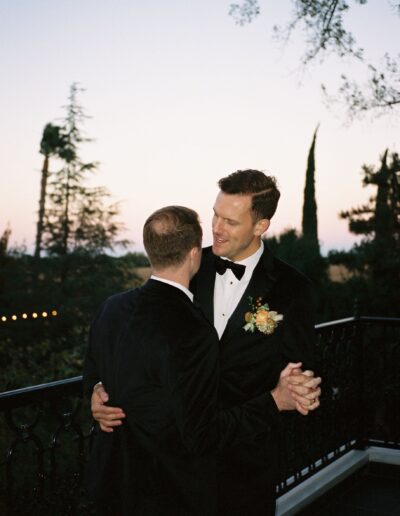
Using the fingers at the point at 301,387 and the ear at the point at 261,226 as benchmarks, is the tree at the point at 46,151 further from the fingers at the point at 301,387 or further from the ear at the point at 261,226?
the fingers at the point at 301,387

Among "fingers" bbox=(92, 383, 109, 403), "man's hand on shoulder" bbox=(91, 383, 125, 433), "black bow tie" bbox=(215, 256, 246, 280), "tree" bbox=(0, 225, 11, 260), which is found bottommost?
"man's hand on shoulder" bbox=(91, 383, 125, 433)

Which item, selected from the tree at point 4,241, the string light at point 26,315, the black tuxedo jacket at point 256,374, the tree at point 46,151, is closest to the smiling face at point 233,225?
the black tuxedo jacket at point 256,374

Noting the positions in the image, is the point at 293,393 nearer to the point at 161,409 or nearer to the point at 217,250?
the point at 161,409

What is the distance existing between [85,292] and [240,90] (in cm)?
1509

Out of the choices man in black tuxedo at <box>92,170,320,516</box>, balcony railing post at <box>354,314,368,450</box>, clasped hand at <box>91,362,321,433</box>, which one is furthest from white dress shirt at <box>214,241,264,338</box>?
balcony railing post at <box>354,314,368,450</box>

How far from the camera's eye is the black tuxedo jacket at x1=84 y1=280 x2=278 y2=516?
1701 millimetres

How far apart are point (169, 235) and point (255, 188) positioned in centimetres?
86

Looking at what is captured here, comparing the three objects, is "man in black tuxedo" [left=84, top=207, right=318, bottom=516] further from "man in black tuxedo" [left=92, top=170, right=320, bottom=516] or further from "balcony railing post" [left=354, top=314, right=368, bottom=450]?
"balcony railing post" [left=354, top=314, right=368, bottom=450]

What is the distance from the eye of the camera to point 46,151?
81.0 ft

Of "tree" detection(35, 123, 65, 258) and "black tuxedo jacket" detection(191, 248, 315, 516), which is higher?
"tree" detection(35, 123, 65, 258)

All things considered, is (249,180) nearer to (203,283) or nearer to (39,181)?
(203,283)

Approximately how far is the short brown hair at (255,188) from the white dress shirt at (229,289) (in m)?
0.22

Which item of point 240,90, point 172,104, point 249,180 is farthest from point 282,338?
point 172,104

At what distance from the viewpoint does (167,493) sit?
185cm
